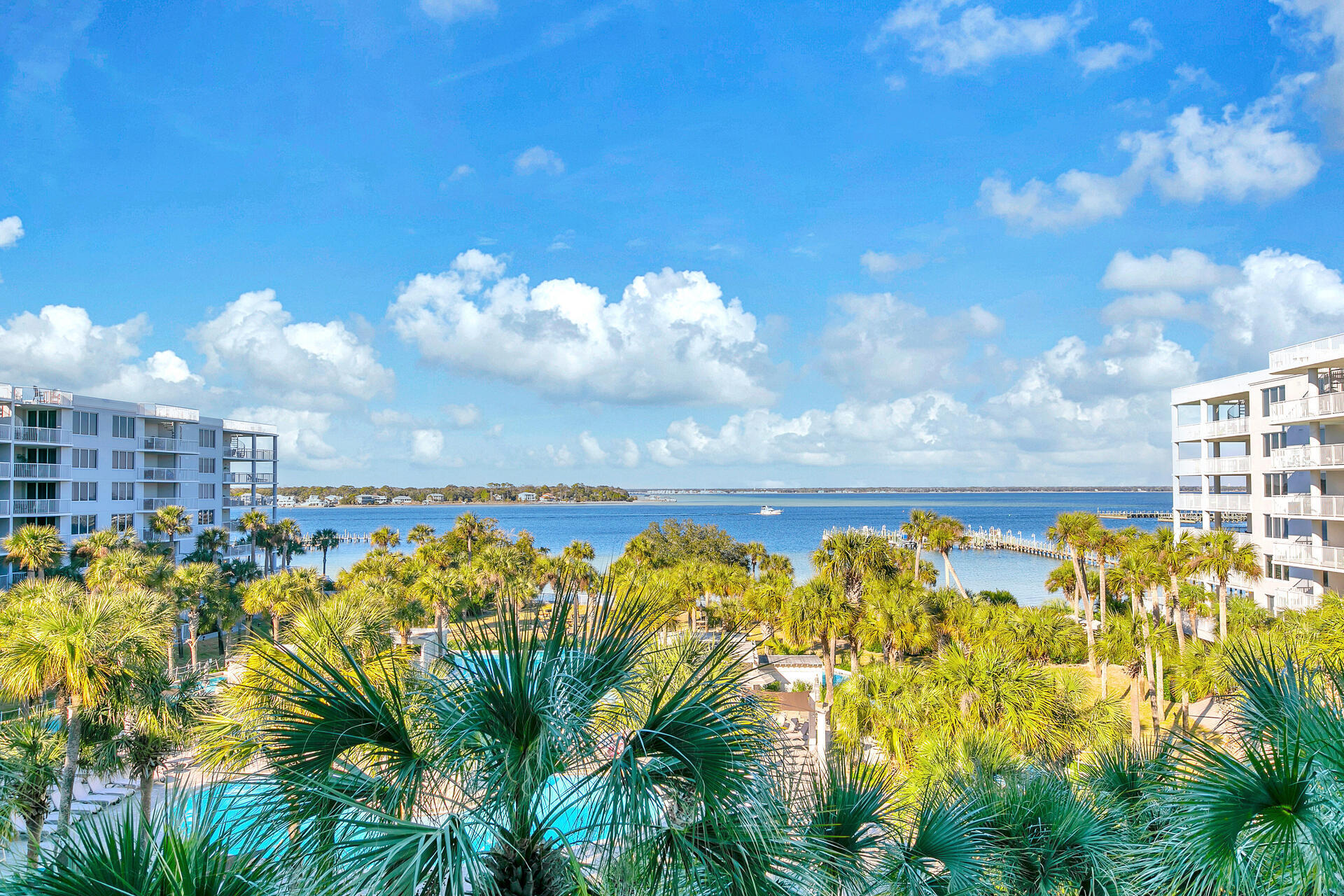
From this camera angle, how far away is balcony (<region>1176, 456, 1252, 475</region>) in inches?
1455

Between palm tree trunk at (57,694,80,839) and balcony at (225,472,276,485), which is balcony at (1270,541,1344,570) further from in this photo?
balcony at (225,472,276,485)

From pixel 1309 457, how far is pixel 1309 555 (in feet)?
13.4

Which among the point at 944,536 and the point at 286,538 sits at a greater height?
the point at 944,536

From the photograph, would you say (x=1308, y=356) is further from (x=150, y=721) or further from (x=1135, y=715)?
(x=150, y=721)

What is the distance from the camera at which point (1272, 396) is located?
35812 mm

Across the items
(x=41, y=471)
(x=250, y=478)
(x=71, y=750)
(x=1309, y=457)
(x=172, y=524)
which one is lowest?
(x=71, y=750)

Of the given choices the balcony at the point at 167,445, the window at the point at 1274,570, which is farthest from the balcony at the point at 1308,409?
the balcony at the point at 167,445

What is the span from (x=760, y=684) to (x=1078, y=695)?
15.1 meters

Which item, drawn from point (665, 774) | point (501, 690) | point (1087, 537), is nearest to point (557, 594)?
point (501, 690)

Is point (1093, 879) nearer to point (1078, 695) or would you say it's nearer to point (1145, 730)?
point (1078, 695)

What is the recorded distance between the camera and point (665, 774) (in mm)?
5594

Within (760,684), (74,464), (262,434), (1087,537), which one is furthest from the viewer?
(262,434)

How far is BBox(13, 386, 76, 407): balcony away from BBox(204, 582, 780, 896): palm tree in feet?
173

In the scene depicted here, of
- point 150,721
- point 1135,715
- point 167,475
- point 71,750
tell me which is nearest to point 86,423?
point 167,475
